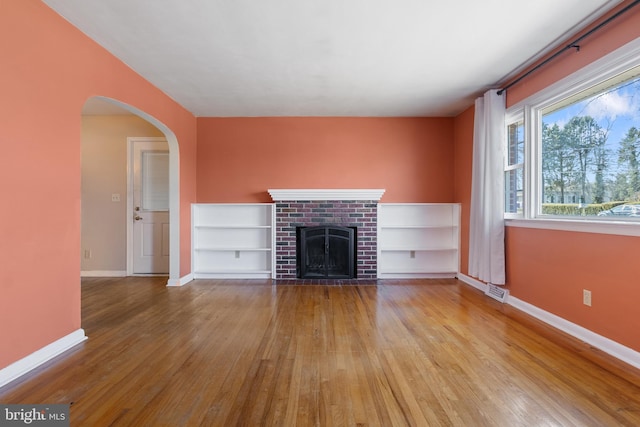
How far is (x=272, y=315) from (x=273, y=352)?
2.66 feet

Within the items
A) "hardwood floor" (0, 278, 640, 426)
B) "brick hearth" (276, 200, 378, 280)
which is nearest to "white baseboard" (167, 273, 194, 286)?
"hardwood floor" (0, 278, 640, 426)

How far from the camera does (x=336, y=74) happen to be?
3.23 m

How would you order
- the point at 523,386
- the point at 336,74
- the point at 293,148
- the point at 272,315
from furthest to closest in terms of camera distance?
the point at 293,148 < the point at 336,74 < the point at 272,315 < the point at 523,386

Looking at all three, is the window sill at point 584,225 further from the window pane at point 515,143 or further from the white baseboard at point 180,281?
the white baseboard at point 180,281

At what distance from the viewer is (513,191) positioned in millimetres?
3492

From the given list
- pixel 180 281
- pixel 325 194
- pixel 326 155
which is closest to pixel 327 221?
pixel 325 194

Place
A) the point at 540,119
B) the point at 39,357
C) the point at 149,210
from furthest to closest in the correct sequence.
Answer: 1. the point at 149,210
2. the point at 540,119
3. the point at 39,357

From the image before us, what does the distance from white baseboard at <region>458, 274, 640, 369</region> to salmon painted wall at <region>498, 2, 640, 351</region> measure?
4 cm

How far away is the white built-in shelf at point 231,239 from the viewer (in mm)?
4695

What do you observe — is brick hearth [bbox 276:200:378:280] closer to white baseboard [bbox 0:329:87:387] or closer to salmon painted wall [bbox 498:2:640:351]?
salmon painted wall [bbox 498:2:640:351]

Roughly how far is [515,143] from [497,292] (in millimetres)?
1718

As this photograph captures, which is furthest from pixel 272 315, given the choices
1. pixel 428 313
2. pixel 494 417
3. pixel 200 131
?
pixel 200 131

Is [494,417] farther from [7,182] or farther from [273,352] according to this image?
[7,182]

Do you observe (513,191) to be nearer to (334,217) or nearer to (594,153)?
(594,153)
